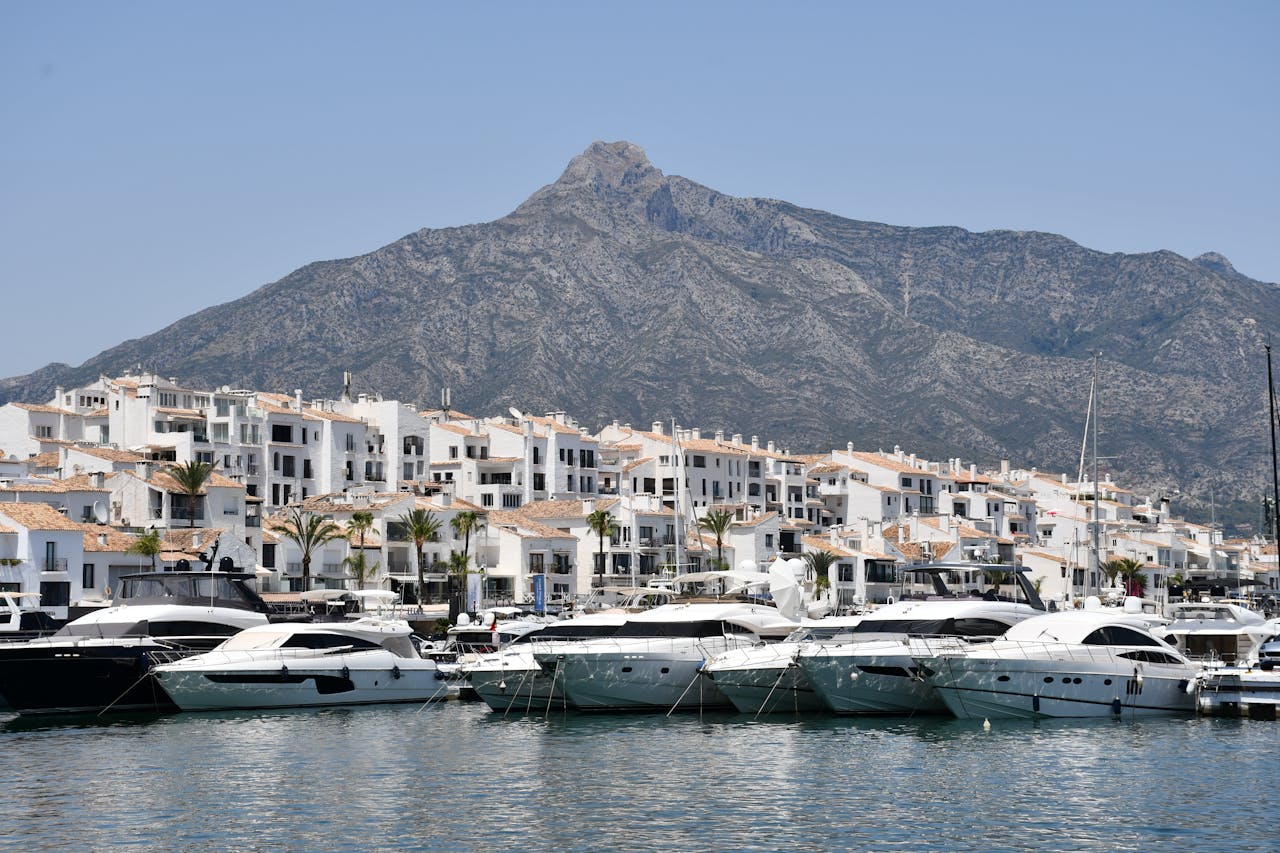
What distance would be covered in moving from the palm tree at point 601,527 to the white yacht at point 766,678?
68329mm

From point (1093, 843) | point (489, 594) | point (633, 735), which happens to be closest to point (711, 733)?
point (633, 735)

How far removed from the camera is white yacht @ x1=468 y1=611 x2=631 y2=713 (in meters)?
55.3

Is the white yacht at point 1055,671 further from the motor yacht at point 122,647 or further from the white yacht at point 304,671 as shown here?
the motor yacht at point 122,647

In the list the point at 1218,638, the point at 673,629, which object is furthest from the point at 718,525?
the point at 673,629

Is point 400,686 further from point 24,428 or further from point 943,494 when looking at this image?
point 943,494

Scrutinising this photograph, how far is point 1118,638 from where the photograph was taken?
51.2 m

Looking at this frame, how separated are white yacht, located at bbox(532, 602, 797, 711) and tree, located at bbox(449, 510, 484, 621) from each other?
2004 inches

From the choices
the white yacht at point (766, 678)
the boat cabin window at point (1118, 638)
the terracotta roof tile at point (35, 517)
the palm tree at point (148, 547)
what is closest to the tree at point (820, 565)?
the palm tree at point (148, 547)

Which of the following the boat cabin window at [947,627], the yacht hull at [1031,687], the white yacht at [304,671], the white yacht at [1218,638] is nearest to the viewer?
Answer: the yacht hull at [1031,687]

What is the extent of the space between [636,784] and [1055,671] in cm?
1631

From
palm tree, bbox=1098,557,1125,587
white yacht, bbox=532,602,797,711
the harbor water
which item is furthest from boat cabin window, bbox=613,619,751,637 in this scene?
palm tree, bbox=1098,557,1125,587

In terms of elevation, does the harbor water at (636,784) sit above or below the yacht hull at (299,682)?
below

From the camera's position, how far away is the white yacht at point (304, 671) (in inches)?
2130

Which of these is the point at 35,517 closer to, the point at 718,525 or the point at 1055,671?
the point at 718,525
